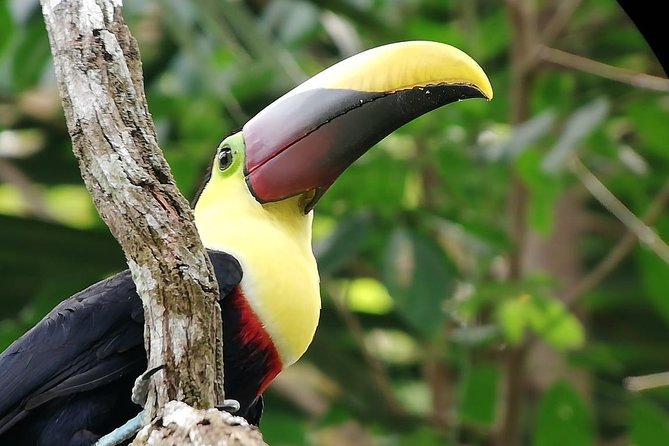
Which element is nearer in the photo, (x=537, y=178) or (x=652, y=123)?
(x=537, y=178)

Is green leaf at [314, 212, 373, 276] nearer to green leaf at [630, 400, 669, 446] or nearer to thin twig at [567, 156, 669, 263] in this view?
thin twig at [567, 156, 669, 263]

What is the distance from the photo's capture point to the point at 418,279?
3.28m

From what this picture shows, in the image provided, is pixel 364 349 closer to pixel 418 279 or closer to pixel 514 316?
pixel 418 279

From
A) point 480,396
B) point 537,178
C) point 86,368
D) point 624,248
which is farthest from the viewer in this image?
point 480,396

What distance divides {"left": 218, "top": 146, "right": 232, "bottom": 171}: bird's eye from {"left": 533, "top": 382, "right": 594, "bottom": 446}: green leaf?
52.5 inches

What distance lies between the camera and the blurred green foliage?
317 centimetres

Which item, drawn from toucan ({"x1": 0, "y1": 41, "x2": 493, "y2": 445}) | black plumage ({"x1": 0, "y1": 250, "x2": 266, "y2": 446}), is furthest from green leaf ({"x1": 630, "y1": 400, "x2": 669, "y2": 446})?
black plumage ({"x1": 0, "y1": 250, "x2": 266, "y2": 446})

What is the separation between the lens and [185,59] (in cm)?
364

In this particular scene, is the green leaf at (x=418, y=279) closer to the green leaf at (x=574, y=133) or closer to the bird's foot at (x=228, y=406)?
the green leaf at (x=574, y=133)

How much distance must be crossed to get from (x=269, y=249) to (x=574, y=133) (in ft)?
3.65

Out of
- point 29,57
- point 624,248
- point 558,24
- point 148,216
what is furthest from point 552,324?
point 148,216

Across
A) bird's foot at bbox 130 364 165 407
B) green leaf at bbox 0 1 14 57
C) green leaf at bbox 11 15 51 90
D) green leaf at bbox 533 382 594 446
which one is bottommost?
green leaf at bbox 533 382 594 446

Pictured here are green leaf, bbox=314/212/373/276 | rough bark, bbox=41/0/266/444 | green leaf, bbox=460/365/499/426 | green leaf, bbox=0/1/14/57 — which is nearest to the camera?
rough bark, bbox=41/0/266/444

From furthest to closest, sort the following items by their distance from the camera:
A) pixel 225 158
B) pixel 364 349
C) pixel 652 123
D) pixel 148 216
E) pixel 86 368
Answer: pixel 364 349 → pixel 652 123 → pixel 225 158 → pixel 86 368 → pixel 148 216
